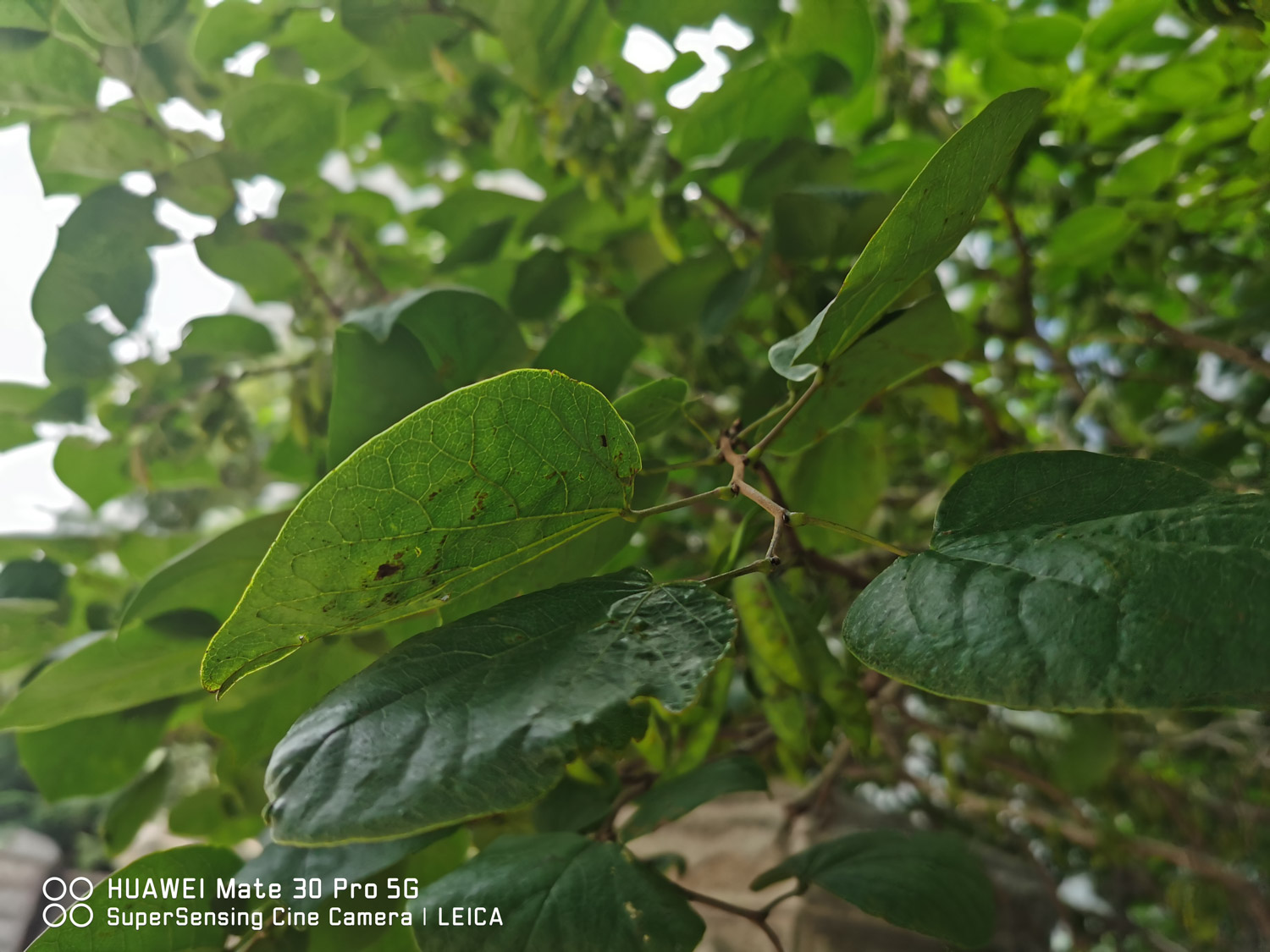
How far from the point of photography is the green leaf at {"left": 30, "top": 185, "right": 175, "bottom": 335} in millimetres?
604

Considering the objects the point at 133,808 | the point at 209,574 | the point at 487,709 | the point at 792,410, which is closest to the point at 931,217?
the point at 792,410

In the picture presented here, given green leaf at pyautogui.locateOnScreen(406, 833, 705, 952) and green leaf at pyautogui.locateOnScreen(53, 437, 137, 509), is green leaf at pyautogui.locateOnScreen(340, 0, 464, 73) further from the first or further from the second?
green leaf at pyautogui.locateOnScreen(406, 833, 705, 952)

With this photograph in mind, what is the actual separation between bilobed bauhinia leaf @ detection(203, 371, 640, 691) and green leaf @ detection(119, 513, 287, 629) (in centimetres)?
20

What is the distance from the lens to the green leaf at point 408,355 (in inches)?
17.1

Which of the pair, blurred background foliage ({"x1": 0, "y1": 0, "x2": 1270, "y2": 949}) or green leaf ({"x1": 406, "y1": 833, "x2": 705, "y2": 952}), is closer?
green leaf ({"x1": 406, "y1": 833, "x2": 705, "y2": 952})

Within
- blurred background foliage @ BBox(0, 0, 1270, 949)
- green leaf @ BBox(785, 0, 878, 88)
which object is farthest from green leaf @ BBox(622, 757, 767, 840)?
green leaf @ BBox(785, 0, 878, 88)

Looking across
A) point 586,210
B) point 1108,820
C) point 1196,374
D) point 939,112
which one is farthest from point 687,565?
point 1108,820

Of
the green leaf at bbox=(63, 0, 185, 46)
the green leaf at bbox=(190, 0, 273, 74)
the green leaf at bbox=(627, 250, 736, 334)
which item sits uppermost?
the green leaf at bbox=(63, 0, 185, 46)

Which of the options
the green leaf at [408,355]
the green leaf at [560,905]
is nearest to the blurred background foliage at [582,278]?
the green leaf at [408,355]

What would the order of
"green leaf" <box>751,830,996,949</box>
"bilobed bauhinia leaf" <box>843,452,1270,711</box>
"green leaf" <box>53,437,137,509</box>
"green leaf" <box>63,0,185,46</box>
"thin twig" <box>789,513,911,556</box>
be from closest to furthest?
"bilobed bauhinia leaf" <box>843,452,1270,711</box>, "thin twig" <box>789,513,911,556</box>, "green leaf" <box>751,830,996,949</box>, "green leaf" <box>63,0,185,46</box>, "green leaf" <box>53,437,137,509</box>

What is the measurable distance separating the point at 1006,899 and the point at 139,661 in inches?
32.7

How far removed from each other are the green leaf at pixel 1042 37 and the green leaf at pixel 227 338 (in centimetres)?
64

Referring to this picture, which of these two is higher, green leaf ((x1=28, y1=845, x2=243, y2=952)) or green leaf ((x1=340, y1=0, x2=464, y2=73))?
green leaf ((x1=340, y1=0, x2=464, y2=73))

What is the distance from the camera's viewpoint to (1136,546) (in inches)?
9.1
